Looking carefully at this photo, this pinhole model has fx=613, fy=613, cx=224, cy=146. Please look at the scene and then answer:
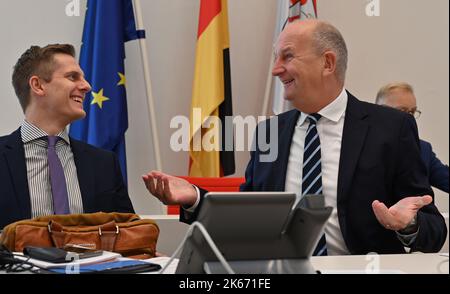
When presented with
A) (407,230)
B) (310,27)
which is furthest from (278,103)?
(407,230)

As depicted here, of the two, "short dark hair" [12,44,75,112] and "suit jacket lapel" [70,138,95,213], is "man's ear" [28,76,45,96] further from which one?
"suit jacket lapel" [70,138,95,213]

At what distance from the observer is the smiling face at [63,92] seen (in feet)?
9.55

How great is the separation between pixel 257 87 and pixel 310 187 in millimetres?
2492

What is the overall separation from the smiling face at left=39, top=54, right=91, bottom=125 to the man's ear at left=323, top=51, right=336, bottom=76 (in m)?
1.20

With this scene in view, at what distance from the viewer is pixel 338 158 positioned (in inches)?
91.7

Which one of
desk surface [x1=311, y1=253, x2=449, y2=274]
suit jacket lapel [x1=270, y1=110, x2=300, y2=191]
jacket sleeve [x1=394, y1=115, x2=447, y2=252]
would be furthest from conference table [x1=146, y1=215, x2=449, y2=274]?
suit jacket lapel [x1=270, y1=110, x2=300, y2=191]

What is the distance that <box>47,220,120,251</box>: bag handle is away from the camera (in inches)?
71.6

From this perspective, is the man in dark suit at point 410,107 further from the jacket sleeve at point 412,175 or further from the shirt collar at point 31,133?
the shirt collar at point 31,133

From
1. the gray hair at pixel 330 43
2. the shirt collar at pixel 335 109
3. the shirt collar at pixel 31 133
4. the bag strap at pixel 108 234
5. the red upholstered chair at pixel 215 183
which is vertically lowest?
the red upholstered chair at pixel 215 183

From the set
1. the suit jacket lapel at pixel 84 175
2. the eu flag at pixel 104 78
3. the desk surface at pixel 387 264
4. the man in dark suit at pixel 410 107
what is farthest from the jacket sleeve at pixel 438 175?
the suit jacket lapel at pixel 84 175

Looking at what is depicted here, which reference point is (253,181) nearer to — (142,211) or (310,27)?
(310,27)

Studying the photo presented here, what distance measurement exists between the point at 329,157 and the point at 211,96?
1950 millimetres
